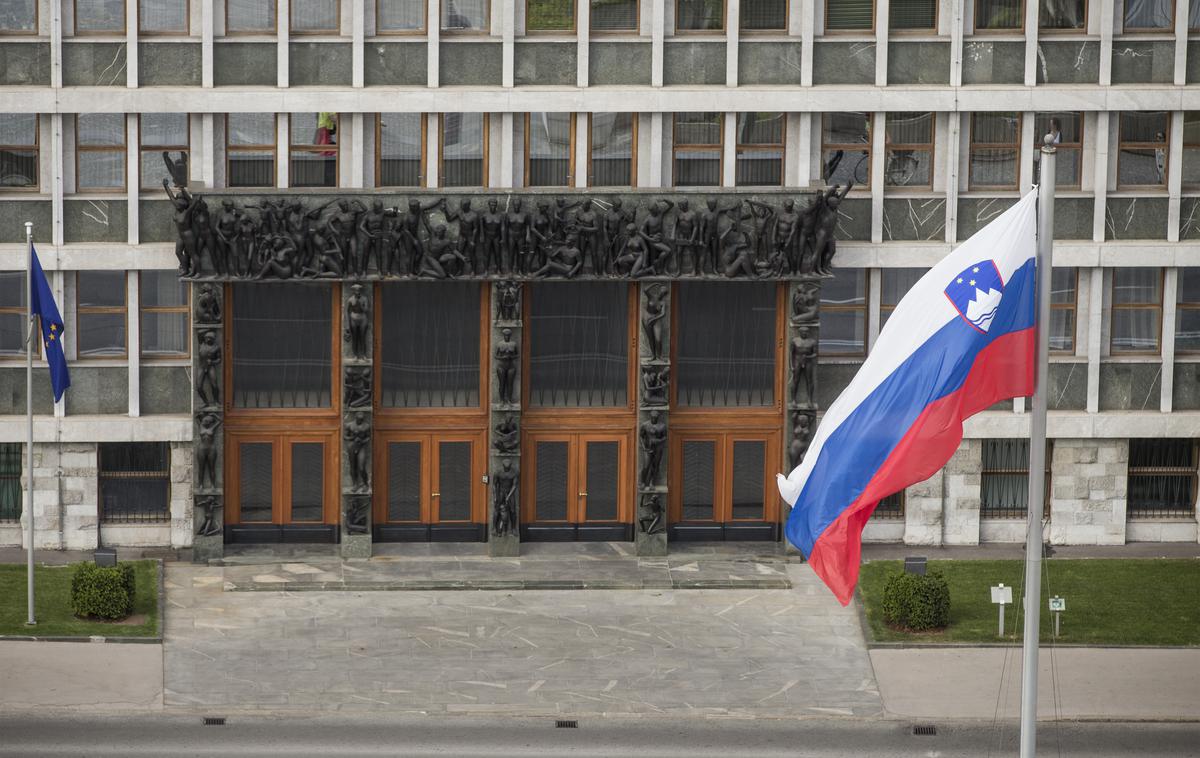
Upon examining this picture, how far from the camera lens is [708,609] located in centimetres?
4591

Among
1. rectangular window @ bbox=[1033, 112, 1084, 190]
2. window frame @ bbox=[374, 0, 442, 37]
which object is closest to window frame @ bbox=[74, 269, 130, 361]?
window frame @ bbox=[374, 0, 442, 37]

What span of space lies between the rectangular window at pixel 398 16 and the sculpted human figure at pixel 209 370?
7437mm

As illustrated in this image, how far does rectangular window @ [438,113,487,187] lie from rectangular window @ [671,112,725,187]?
13.5ft

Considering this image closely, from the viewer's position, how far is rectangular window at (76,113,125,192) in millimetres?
48156

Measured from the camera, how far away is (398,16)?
48.2 m

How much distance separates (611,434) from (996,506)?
29.1 ft

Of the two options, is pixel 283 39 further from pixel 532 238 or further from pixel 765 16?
pixel 765 16

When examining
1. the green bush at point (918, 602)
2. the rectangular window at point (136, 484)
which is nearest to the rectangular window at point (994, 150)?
the green bush at point (918, 602)

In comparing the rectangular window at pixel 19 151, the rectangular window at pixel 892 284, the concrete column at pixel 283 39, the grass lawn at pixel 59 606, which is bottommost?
the grass lawn at pixel 59 606

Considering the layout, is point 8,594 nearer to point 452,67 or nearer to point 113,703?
point 113,703

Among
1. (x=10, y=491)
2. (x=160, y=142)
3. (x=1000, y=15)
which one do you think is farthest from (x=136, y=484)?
(x=1000, y=15)

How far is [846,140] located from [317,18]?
1162cm

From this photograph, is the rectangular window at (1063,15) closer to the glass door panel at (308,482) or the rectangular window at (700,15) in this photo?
the rectangular window at (700,15)

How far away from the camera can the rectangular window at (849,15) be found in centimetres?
4847
